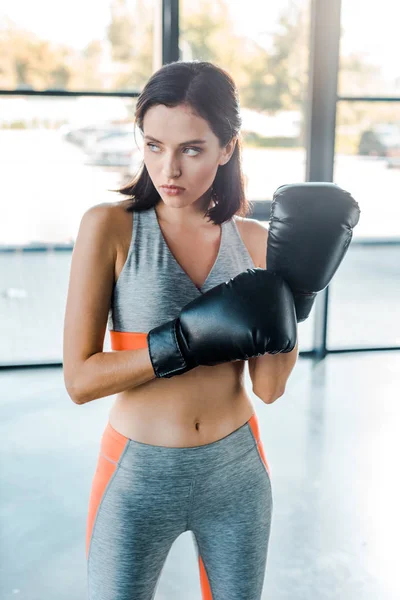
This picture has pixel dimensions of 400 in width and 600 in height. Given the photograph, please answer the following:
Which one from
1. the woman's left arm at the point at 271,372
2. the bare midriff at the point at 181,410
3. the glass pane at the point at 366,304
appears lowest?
the glass pane at the point at 366,304

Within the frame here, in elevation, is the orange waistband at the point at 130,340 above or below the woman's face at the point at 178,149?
below

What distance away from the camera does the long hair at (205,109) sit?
997 millimetres

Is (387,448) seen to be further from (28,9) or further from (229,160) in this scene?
(28,9)

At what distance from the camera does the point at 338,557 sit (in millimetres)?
2221

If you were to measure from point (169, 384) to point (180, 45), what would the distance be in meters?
3.05

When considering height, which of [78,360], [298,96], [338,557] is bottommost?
[338,557]

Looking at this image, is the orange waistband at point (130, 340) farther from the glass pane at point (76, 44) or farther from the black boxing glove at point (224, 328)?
the glass pane at point (76, 44)

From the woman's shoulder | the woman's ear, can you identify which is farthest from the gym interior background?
the woman's ear

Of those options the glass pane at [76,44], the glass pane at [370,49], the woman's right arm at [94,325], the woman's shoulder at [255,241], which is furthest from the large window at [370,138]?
the woman's right arm at [94,325]

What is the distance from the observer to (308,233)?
1.08 metres

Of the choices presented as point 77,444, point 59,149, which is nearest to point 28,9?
point 59,149

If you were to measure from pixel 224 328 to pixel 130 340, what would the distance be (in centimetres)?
15

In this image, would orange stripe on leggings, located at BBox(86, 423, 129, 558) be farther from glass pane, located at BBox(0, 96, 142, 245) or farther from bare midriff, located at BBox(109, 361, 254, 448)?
glass pane, located at BBox(0, 96, 142, 245)

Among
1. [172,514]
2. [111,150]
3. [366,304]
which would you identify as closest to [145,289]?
[172,514]
